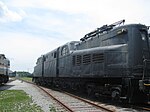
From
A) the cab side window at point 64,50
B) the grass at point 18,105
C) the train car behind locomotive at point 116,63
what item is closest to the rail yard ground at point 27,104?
the grass at point 18,105

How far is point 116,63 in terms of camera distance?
1242 centimetres

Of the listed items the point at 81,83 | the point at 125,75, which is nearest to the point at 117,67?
the point at 125,75

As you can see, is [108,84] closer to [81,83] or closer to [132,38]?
[132,38]

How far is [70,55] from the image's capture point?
1745 cm

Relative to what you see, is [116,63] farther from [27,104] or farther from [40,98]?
[40,98]

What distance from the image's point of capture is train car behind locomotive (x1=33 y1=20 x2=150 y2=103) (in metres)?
11.5

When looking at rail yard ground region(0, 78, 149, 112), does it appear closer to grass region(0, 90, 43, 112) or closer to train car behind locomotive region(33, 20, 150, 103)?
grass region(0, 90, 43, 112)

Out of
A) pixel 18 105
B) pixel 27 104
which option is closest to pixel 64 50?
pixel 27 104

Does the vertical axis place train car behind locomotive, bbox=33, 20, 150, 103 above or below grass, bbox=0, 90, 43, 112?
above

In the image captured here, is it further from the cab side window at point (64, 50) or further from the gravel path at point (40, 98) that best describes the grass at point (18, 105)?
the cab side window at point (64, 50)

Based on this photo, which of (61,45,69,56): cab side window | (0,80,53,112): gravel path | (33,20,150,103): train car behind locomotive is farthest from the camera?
(61,45,69,56): cab side window

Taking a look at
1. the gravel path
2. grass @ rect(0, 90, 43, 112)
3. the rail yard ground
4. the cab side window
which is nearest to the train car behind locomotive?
the rail yard ground

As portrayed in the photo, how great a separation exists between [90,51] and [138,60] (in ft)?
10.9

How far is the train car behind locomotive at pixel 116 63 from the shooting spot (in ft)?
37.7
